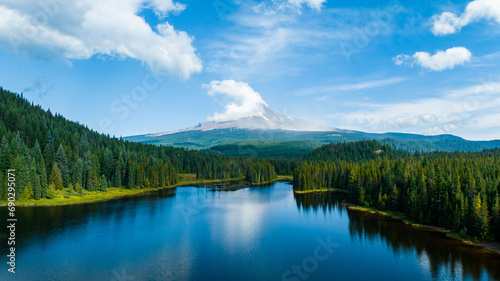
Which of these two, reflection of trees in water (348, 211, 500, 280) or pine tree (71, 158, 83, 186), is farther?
pine tree (71, 158, 83, 186)

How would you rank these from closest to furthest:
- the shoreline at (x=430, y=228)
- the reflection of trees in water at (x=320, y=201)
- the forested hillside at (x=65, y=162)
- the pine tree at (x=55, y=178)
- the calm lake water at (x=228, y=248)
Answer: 1. the calm lake water at (x=228, y=248)
2. the shoreline at (x=430, y=228)
3. the forested hillside at (x=65, y=162)
4. the reflection of trees in water at (x=320, y=201)
5. the pine tree at (x=55, y=178)

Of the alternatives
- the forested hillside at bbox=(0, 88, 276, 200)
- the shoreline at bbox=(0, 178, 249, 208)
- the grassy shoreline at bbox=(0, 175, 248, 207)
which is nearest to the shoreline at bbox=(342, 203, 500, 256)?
the shoreline at bbox=(0, 178, 249, 208)

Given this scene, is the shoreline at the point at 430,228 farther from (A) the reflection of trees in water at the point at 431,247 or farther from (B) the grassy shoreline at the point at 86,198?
(B) the grassy shoreline at the point at 86,198

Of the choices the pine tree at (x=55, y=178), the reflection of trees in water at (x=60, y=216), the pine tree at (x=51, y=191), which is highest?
the pine tree at (x=55, y=178)

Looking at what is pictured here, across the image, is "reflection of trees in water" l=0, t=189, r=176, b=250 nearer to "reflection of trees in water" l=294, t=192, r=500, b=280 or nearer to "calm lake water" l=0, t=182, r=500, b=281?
"calm lake water" l=0, t=182, r=500, b=281

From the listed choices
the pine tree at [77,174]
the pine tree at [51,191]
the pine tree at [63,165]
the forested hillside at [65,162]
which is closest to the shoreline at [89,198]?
the pine tree at [51,191]

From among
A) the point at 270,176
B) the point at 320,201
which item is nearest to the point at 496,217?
the point at 320,201

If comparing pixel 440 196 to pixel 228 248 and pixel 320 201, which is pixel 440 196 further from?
pixel 228 248

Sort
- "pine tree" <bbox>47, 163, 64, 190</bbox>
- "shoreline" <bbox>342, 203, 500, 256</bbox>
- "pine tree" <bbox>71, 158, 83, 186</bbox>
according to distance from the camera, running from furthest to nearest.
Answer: "pine tree" <bbox>71, 158, 83, 186</bbox>, "pine tree" <bbox>47, 163, 64, 190</bbox>, "shoreline" <bbox>342, 203, 500, 256</bbox>
